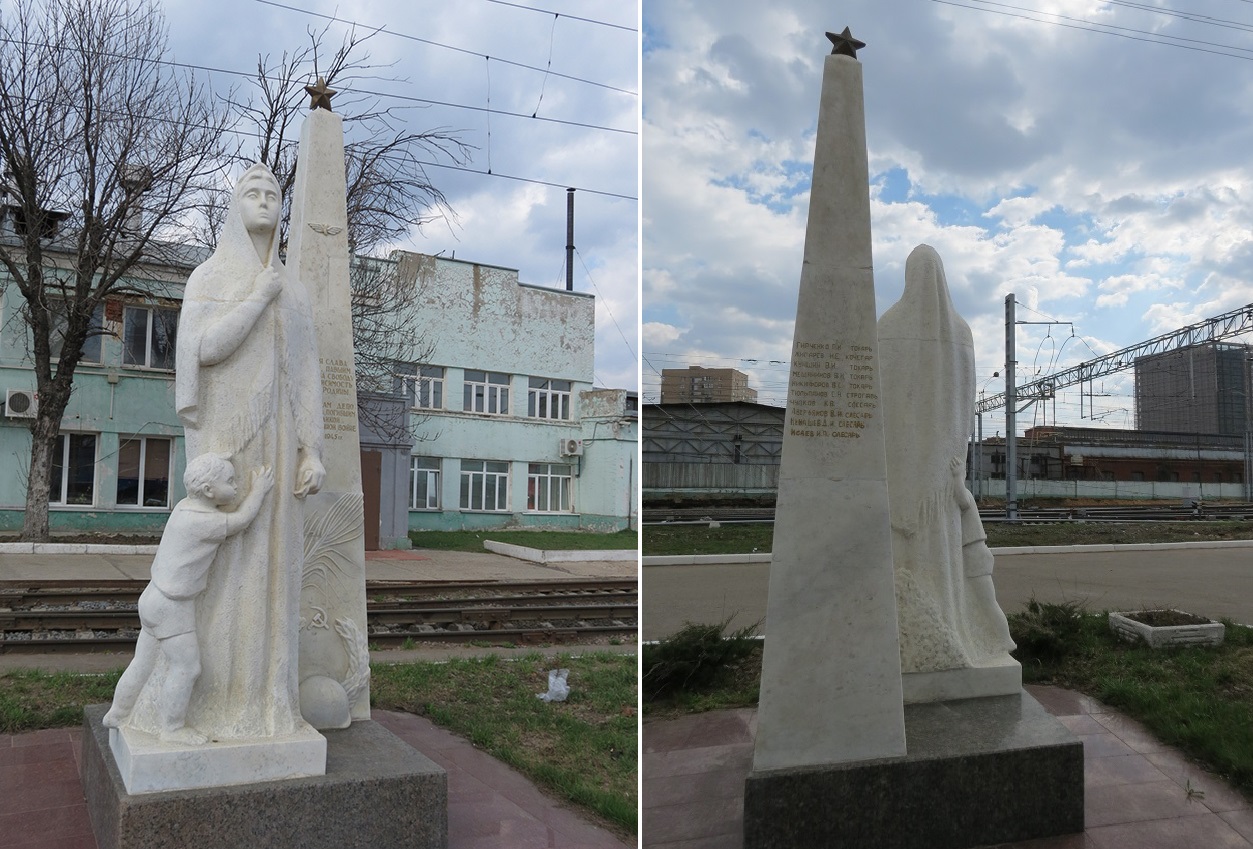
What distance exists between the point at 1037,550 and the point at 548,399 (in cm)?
1777

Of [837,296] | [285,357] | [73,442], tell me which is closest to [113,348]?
[73,442]

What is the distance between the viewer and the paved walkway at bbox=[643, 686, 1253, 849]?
5.04m

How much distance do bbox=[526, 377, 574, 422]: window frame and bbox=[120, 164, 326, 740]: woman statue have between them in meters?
27.8

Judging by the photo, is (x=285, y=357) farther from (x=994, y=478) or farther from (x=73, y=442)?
(x=994, y=478)

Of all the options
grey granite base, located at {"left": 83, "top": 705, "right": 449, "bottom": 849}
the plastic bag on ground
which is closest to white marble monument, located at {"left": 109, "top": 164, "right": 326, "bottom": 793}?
grey granite base, located at {"left": 83, "top": 705, "right": 449, "bottom": 849}

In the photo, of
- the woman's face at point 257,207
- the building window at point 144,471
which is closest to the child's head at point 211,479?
the woman's face at point 257,207

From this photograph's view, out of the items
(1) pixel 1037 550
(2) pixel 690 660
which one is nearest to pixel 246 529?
(2) pixel 690 660

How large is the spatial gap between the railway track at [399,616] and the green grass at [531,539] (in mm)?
10860

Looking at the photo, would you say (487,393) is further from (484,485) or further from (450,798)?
(450,798)

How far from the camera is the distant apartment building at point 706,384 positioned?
4403cm

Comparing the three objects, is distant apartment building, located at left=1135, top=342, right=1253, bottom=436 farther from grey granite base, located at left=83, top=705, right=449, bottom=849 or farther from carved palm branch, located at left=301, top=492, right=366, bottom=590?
grey granite base, located at left=83, top=705, right=449, bottom=849

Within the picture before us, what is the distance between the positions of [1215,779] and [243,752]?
223 inches

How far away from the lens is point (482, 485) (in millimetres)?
31938

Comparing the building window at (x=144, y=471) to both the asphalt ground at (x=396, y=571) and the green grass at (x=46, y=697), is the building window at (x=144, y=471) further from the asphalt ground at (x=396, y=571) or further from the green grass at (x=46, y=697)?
the green grass at (x=46, y=697)
